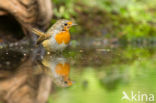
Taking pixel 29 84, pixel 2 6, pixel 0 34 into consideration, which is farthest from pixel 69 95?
pixel 0 34

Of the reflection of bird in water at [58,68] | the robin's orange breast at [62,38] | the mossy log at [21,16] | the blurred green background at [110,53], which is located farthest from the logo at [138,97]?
the mossy log at [21,16]

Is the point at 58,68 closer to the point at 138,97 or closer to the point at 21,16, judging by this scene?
the point at 138,97

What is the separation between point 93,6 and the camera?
36.1 feet

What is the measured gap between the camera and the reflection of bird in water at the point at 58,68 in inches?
184

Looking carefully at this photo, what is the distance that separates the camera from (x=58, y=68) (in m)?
5.61

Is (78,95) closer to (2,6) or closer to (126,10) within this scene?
(2,6)

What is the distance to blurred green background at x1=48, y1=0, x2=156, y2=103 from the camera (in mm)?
4285

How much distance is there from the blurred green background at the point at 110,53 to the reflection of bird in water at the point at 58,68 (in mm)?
109

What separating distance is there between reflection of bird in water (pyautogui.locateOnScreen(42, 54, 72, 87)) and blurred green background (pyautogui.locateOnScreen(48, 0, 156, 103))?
0.11 metres

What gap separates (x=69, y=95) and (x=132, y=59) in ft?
11.1

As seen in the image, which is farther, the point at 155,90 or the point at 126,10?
the point at 126,10

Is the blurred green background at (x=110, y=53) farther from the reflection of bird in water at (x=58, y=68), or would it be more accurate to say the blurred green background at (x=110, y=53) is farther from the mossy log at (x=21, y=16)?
the mossy log at (x=21, y=16)

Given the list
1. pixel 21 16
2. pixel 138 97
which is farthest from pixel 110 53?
pixel 138 97

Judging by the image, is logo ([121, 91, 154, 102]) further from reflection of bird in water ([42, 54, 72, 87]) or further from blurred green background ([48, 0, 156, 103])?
reflection of bird in water ([42, 54, 72, 87])
